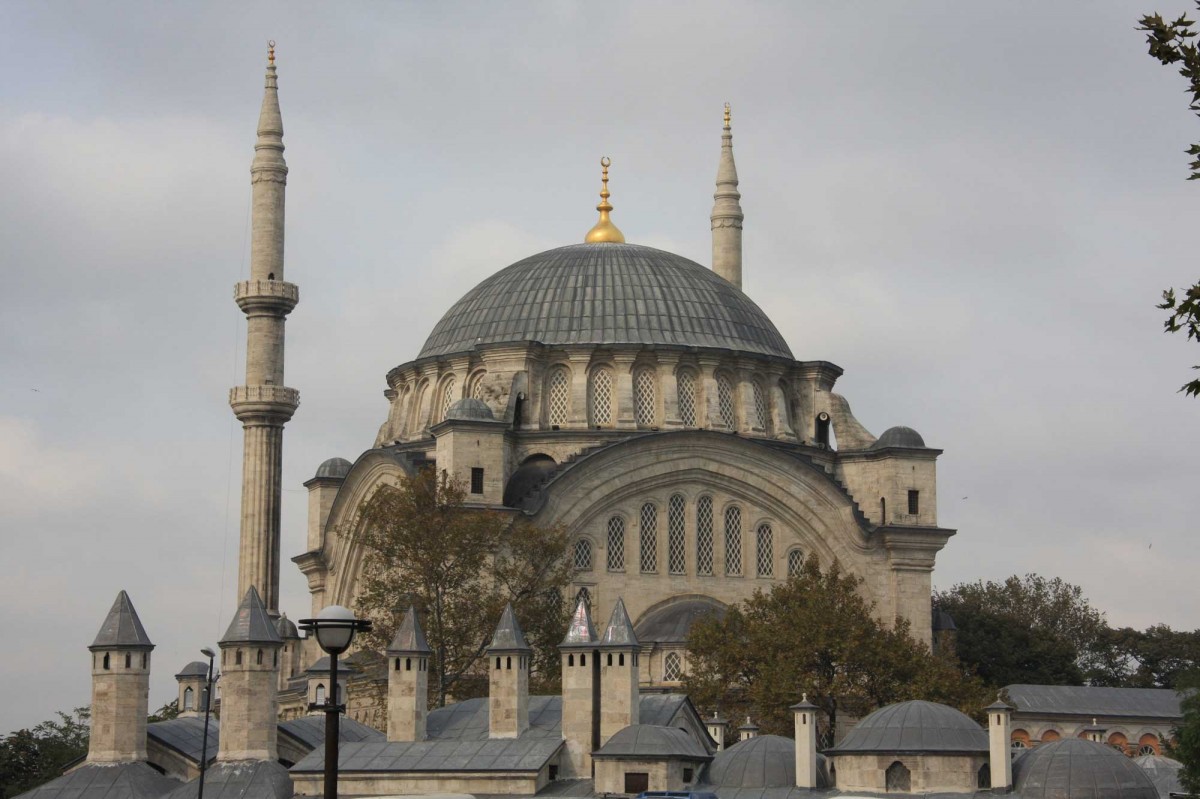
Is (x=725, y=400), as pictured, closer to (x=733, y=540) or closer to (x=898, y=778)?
(x=733, y=540)

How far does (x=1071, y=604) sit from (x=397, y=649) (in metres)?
37.9

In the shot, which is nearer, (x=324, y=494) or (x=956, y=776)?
(x=956, y=776)

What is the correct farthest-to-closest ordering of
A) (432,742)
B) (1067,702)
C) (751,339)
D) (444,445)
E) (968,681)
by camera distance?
(1067,702) → (751,339) → (444,445) → (968,681) → (432,742)

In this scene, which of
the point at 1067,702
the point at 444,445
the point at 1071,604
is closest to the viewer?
the point at 444,445

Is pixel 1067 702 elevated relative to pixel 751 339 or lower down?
lower down

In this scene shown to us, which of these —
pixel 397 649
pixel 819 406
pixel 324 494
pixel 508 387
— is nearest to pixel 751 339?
pixel 819 406

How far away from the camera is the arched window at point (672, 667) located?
158ft

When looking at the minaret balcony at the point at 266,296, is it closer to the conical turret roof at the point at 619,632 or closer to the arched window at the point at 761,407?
the arched window at the point at 761,407

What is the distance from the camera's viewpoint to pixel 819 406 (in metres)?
56.5

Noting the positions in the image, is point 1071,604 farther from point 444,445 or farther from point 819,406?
point 444,445

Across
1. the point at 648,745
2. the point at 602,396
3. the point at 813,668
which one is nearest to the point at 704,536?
the point at 602,396

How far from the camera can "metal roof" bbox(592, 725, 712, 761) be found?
3681 cm

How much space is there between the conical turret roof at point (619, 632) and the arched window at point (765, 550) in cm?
1333

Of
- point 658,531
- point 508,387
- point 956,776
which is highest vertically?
point 508,387
